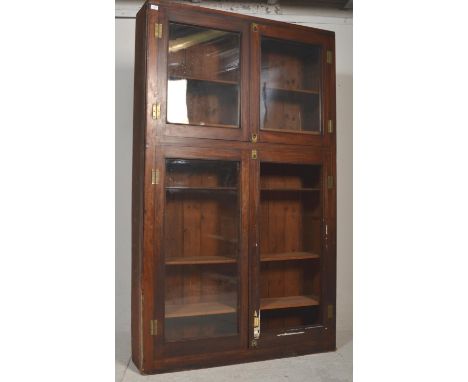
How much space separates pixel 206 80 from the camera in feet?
8.24

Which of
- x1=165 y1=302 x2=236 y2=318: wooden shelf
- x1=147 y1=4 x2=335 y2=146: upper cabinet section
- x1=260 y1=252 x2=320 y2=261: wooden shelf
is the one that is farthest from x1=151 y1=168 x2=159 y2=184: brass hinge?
x1=260 y1=252 x2=320 y2=261: wooden shelf

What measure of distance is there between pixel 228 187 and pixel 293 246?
0.70 meters

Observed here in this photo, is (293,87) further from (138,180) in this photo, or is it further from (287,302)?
(287,302)

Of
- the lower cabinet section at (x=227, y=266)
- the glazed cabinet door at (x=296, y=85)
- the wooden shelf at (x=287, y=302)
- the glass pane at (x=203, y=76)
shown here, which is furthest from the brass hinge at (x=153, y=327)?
the glazed cabinet door at (x=296, y=85)

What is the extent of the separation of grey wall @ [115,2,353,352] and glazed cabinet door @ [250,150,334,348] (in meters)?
0.50

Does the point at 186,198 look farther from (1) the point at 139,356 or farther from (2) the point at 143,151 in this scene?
(1) the point at 139,356

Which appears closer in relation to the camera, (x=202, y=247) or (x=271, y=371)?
(x=271, y=371)

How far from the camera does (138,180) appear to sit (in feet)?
7.95

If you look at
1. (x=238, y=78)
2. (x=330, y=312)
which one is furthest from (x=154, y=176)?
(x=330, y=312)

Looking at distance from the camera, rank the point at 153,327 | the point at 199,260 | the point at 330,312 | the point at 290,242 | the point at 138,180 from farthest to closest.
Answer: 1. the point at 290,242
2. the point at 330,312
3. the point at 199,260
4. the point at 138,180
5. the point at 153,327

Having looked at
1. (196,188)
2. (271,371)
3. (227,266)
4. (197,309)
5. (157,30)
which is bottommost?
(271,371)

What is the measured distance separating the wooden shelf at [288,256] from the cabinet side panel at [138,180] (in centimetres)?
76

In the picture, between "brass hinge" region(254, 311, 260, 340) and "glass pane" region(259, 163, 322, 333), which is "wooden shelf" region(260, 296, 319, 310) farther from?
"brass hinge" region(254, 311, 260, 340)

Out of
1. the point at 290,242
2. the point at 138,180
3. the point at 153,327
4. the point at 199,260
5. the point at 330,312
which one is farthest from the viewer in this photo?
the point at 290,242
